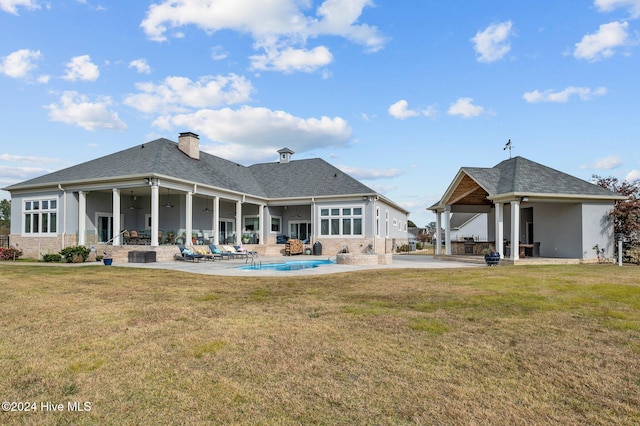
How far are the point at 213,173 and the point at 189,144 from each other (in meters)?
2.33

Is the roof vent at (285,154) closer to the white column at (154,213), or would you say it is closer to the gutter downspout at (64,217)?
the white column at (154,213)

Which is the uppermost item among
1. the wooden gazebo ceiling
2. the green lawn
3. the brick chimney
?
the brick chimney

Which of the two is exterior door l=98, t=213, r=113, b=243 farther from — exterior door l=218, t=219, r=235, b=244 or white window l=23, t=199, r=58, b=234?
exterior door l=218, t=219, r=235, b=244

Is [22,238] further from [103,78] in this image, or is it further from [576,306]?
[576,306]

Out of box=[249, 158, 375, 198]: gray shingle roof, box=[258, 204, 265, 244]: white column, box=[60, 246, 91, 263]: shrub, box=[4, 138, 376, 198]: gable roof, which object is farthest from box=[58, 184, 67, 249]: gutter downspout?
box=[249, 158, 375, 198]: gray shingle roof

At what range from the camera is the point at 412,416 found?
122 inches

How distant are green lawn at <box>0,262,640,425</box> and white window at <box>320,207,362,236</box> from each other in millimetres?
16577

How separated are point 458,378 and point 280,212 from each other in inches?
1055

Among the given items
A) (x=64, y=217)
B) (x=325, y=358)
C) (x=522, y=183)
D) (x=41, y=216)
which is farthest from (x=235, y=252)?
(x=325, y=358)

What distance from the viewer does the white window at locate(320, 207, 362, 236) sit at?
25234mm

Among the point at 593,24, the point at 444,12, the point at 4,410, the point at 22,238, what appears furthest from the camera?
the point at 22,238

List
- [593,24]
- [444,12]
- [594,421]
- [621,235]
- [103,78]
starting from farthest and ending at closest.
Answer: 1. [621,235]
2. [103,78]
3. [444,12]
4. [593,24]
5. [594,421]

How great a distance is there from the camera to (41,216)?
2255cm

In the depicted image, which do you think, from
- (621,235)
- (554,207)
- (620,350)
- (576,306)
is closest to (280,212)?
(554,207)
